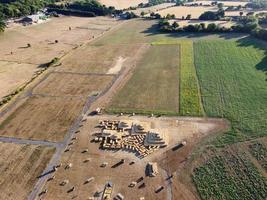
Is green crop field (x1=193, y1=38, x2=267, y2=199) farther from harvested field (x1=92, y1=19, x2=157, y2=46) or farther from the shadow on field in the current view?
harvested field (x1=92, y1=19, x2=157, y2=46)

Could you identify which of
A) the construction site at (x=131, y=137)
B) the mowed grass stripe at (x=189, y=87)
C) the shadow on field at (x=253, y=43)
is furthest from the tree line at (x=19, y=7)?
the construction site at (x=131, y=137)

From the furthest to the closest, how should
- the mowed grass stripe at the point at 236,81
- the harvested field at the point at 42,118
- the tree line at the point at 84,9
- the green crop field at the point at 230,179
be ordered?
the tree line at the point at 84,9
the mowed grass stripe at the point at 236,81
the harvested field at the point at 42,118
the green crop field at the point at 230,179

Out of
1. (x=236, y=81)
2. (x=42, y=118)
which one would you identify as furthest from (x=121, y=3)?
(x=42, y=118)

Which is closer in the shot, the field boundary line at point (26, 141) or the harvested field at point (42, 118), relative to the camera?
the field boundary line at point (26, 141)

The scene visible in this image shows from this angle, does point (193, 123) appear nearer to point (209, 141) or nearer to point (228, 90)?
point (209, 141)

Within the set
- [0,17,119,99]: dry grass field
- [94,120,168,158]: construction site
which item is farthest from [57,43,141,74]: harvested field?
[94,120,168,158]: construction site

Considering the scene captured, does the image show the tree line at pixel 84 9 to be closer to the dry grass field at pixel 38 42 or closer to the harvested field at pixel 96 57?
the dry grass field at pixel 38 42
